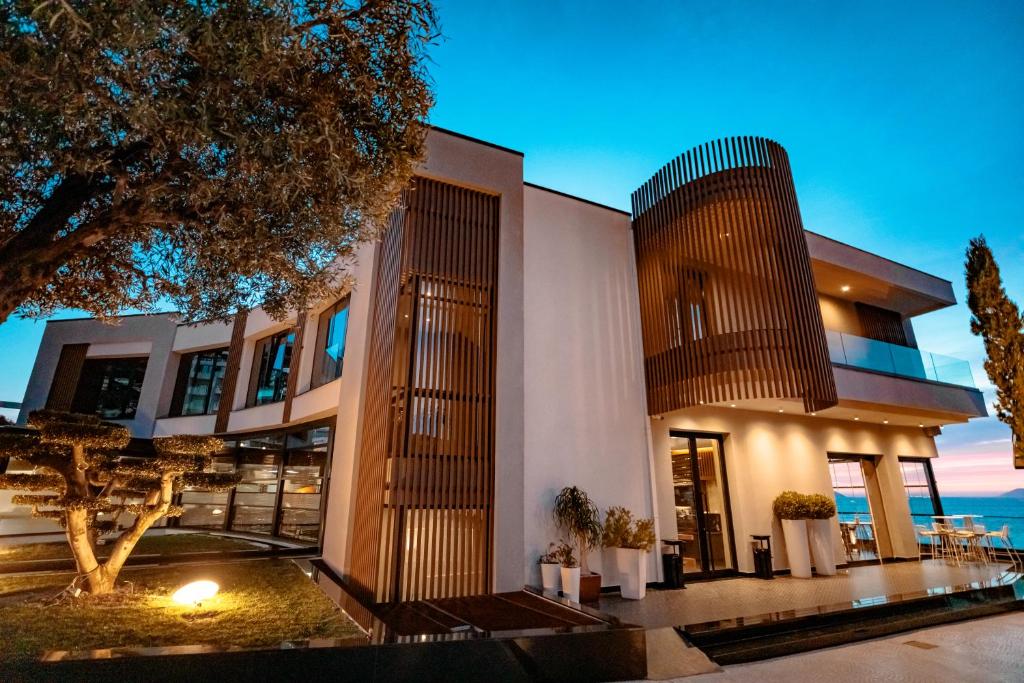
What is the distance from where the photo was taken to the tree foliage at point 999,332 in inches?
335

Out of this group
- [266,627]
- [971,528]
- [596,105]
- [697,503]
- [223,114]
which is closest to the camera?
[223,114]

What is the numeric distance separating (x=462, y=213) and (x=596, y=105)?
826 cm

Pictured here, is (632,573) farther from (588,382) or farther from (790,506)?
(790,506)

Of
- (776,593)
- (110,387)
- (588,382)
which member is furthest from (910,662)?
(110,387)

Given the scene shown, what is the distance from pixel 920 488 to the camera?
10820 mm

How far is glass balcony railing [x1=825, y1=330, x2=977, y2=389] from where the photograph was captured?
818 cm

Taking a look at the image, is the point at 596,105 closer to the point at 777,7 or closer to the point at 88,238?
the point at 777,7

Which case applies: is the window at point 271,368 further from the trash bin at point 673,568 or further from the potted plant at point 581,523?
the trash bin at point 673,568

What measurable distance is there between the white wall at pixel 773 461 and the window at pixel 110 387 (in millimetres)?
15577

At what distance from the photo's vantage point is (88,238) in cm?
331

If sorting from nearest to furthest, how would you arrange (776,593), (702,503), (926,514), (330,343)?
(776,593) < (702,503) < (330,343) < (926,514)

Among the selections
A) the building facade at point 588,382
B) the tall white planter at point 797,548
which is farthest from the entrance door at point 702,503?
the tall white planter at point 797,548

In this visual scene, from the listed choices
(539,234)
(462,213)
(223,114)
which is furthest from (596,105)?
(223,114)

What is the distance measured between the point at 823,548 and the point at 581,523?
4.91 meters
